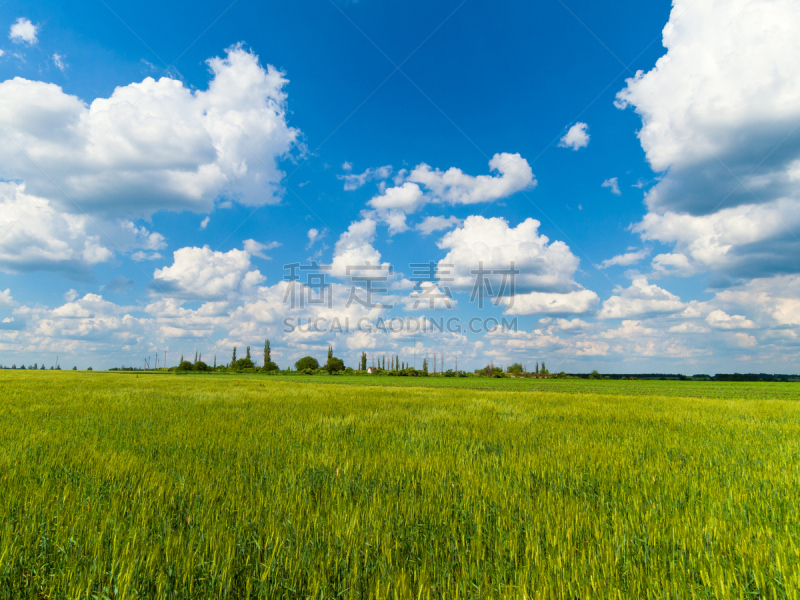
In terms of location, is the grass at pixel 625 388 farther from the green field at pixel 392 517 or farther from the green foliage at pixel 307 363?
the green foliage at pixel 307 363

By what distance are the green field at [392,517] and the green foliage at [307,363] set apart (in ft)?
386

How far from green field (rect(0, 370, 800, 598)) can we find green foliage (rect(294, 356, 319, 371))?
118m

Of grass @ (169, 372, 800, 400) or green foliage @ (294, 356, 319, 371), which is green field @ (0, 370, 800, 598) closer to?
grass @ (169, 372, 800, 400)

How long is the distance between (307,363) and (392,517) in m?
125

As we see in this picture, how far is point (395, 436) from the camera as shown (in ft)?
22.3

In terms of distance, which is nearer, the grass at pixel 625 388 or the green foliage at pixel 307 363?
the grass at pixel 625 388

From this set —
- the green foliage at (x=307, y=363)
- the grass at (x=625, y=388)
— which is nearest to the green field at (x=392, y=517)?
the grass at (x=625, y=388)

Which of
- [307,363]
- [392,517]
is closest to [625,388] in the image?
[392,517]

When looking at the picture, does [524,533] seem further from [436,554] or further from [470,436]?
[470,436]

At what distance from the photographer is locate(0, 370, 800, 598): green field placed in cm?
226

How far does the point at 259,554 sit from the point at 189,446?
4.01 metres

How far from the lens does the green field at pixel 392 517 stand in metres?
2.26

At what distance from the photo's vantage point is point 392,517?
3109mm

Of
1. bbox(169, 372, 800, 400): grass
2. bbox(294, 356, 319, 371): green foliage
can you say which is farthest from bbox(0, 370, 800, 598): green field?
bbox(294, 356, 319, 371): green foliage
